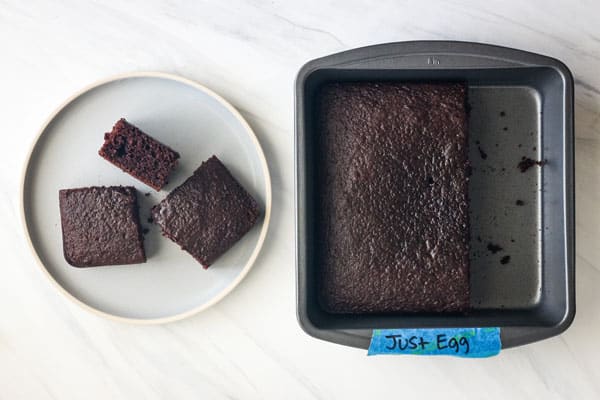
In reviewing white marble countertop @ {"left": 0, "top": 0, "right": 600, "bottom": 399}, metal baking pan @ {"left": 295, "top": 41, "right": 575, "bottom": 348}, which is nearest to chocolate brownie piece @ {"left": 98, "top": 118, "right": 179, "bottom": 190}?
white marble countertop @ {"left": 0, "top": 0, "right": 600, "bottom": 399}

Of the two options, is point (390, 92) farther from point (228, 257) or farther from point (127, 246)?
point (127, 246)

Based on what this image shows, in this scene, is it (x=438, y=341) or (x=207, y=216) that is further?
(x=207, y=216)

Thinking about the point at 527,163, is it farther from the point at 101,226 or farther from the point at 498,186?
the point at 101,226

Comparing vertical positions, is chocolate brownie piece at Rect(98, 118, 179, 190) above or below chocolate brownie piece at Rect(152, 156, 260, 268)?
above

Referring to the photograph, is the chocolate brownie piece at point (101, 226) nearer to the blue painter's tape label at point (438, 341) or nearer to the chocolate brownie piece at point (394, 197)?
the chocolate brownie piece at point (394, 197)

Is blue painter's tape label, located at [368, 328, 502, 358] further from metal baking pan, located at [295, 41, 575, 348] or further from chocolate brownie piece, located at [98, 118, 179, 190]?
chocolate brownie piece, located at [98, 118, 179, 190]

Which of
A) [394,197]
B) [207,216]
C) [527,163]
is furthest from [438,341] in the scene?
[207,216]
